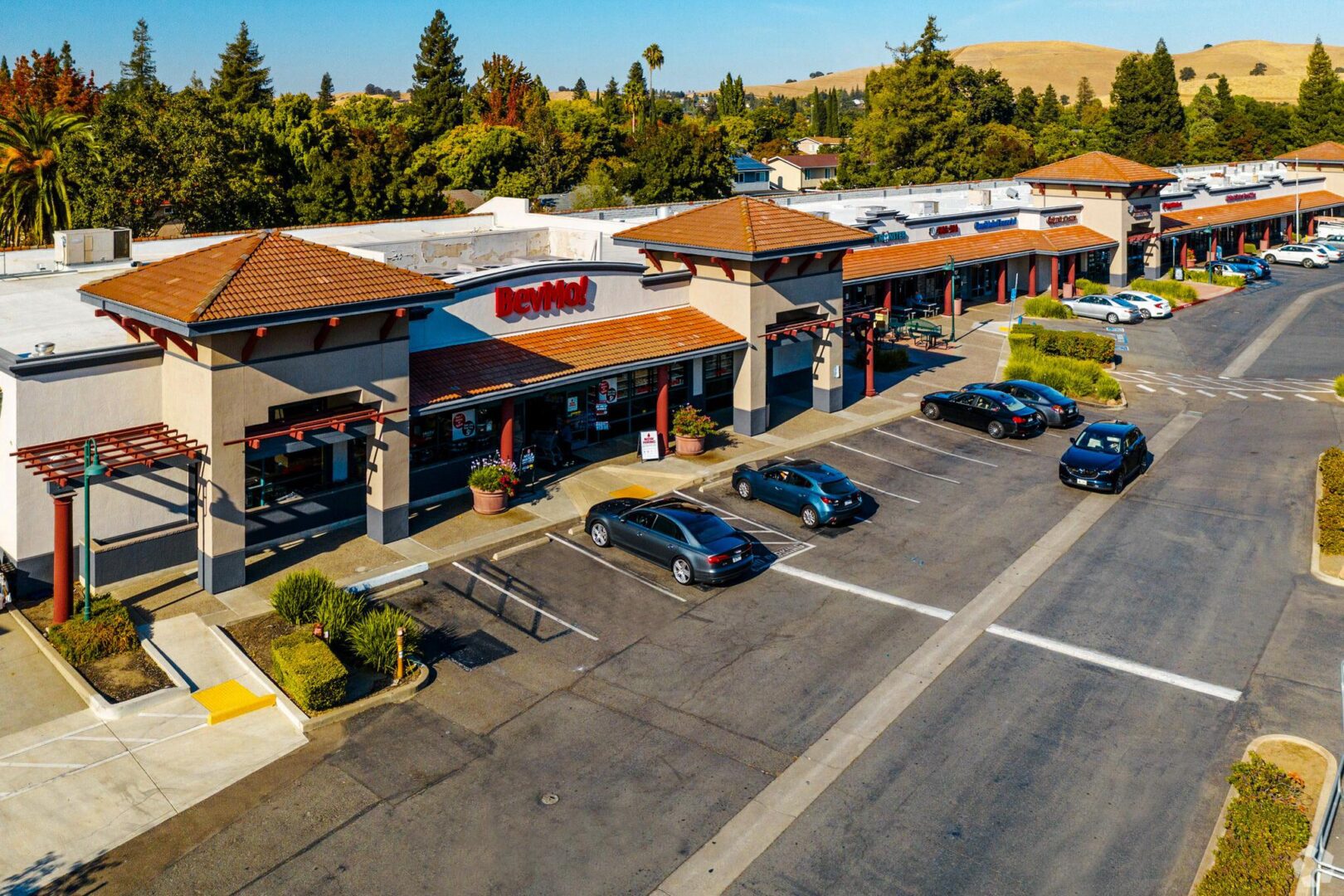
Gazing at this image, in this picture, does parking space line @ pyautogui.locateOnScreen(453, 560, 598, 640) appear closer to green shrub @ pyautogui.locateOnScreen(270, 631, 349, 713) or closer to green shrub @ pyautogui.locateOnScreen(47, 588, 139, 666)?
green shrub @ pyautogui.locateOnScreen(270, 631, 349, 713)

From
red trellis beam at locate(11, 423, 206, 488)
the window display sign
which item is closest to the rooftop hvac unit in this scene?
red trellis beam at locate(11, 423, 206, 488)

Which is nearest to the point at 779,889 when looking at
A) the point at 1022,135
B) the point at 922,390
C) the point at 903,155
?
the point at 922,390

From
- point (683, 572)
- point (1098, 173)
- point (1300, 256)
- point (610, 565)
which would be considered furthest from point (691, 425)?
point (1300, 256)

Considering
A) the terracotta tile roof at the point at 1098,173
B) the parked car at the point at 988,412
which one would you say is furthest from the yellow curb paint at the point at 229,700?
the terracotta tile roof at the point at 1098,173

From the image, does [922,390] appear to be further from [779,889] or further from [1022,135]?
[1022,135]

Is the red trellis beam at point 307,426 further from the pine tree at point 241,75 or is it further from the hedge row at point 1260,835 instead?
the pine tree at point 241,75

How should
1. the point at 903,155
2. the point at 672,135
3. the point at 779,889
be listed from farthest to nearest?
the point at 903,155, the point at 672,135, the point at 779,889
